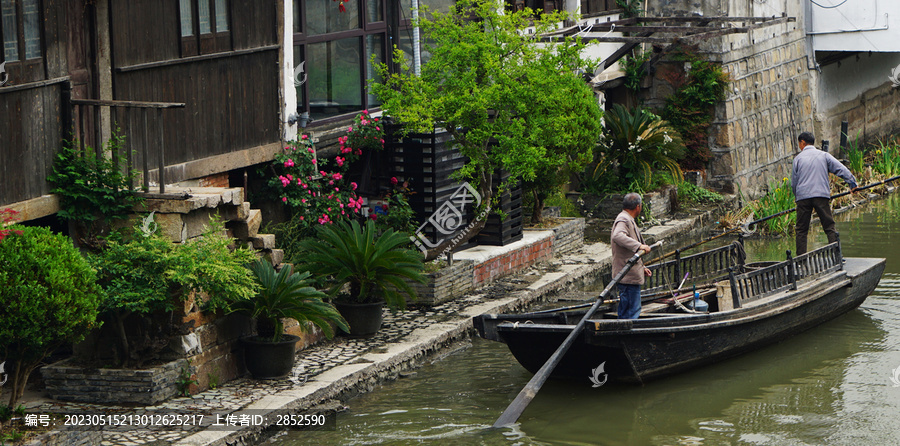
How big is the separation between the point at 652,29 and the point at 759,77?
3.61m

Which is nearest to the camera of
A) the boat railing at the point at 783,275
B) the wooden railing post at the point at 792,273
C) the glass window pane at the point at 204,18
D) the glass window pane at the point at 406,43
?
the glass window pane at the point at 204,18

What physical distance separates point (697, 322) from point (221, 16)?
5897 mm

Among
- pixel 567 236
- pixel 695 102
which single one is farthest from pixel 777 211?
pixel 567 236

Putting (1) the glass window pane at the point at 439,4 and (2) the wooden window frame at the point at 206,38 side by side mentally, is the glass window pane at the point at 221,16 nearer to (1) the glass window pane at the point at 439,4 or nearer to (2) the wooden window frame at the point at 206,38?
(2) the wooden window frame at the point at 206,38

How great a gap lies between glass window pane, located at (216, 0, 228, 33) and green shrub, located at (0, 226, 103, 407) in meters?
3.88

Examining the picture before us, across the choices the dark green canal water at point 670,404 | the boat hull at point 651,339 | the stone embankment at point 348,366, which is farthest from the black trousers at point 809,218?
the stone embankment at point 348,366

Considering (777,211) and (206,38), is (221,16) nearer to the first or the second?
(206,38)

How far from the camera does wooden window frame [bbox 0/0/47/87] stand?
9.37 m

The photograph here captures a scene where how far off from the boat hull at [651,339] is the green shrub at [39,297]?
392 cm

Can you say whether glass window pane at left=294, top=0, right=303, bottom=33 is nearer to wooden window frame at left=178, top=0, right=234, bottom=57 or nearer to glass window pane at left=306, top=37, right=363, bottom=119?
glass window pane at left=306, top=37, right=363, bottom=119

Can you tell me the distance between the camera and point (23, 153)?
31.2 ft

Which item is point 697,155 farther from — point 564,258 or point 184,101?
point 184,101

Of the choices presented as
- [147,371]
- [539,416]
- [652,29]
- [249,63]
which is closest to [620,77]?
[652,29]

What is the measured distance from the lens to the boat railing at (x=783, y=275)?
12.3 meters
